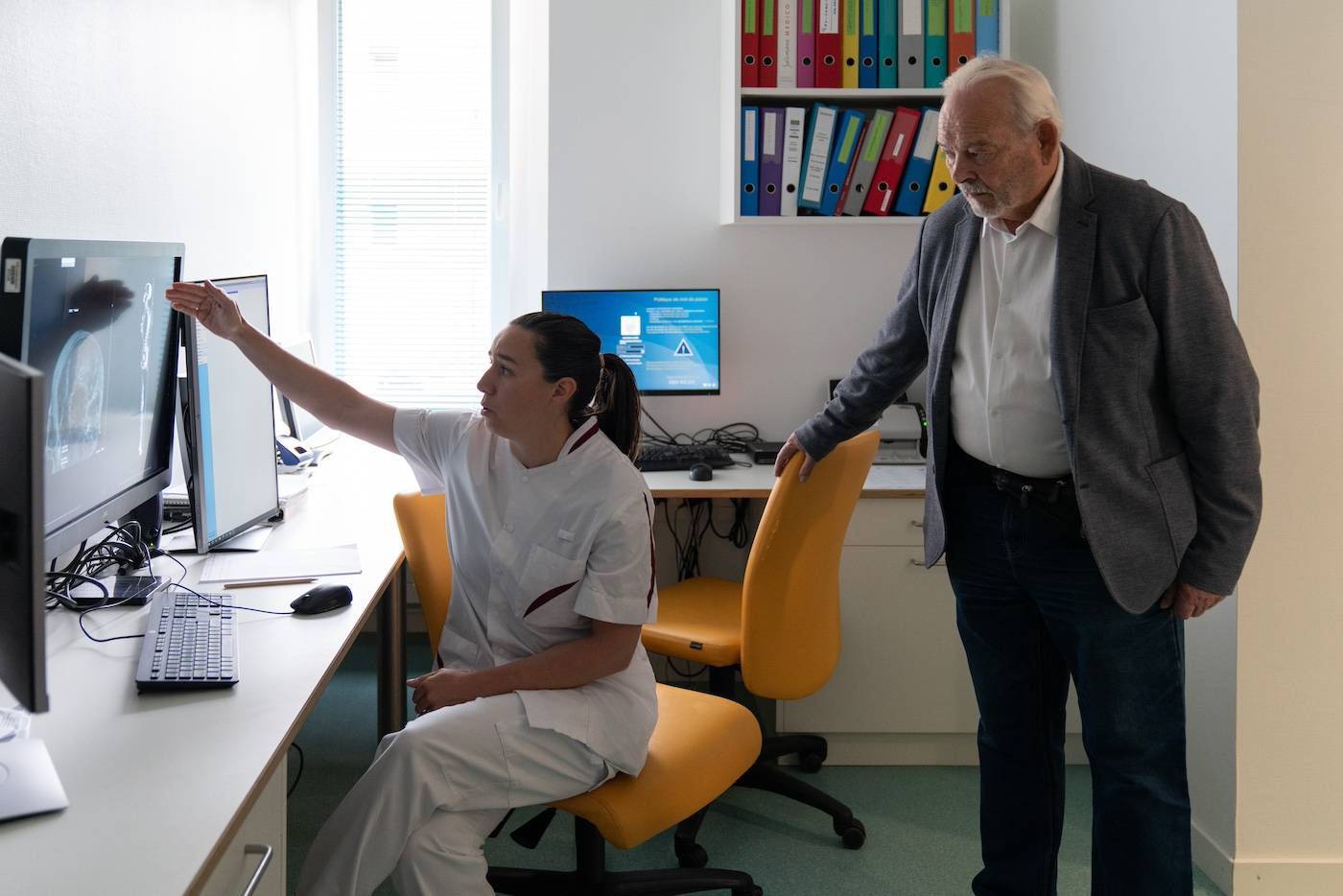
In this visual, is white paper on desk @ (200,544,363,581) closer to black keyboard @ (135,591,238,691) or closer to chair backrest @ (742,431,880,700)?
black keyboard @ (135,591,238,691)

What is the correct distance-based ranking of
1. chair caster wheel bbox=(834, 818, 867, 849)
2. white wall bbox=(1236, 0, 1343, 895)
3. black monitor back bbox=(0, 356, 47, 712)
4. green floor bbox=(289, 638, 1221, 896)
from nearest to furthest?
black monitor back bbox=(0, 356, 47, 712)
white wall bbox=(1236, 0, 1343, 895)
green floor bbox=(289, 638, 1221, 896)
chair caster wheel bbox=(834, 818, 867, 849)

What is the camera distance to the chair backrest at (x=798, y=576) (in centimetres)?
238

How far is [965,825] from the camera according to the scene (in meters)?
2.74

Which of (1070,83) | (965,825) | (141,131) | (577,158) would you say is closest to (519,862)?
(965,825)

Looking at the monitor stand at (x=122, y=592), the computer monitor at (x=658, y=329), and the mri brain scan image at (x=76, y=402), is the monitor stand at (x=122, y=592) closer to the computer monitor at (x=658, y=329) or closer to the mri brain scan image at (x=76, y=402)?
the mri brain scan image at (x=76, y=402)

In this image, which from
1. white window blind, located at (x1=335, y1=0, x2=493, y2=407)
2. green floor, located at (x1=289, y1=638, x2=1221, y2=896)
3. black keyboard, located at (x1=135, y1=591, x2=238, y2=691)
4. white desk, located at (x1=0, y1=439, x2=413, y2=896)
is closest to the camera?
white desk, located at (x1=0, y1=439, x2=413, y2=896)

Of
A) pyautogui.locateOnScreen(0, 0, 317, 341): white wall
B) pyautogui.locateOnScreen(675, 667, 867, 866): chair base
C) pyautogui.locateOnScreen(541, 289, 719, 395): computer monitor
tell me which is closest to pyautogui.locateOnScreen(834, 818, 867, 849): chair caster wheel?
pyautogui.locateOnScreen(675, 667, 867, 866): chair base

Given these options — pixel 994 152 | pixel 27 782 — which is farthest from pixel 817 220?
pixel 27 782

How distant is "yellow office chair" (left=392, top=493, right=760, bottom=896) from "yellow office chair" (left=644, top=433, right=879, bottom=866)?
299 millimetres

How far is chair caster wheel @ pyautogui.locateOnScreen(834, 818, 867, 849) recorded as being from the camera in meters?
2.62

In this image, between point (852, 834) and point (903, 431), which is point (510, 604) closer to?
point (852, 834)

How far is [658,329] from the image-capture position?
3.45 metres

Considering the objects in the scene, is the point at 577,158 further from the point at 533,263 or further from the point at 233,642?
the point at 233,642

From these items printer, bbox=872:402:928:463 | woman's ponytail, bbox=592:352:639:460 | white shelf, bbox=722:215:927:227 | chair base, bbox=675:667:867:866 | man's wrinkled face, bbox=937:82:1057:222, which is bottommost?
chair base, bbox=675:667:867:866
